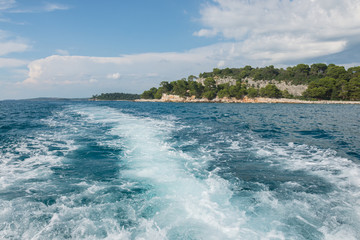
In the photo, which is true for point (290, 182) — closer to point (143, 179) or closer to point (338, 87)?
point (143, 179)

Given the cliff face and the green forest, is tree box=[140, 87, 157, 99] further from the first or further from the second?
the cliff face

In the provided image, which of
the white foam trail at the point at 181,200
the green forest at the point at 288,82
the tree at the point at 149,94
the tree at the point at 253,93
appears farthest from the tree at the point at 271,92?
the white foam trail at the point at 181,200

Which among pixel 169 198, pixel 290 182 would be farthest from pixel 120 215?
pixel 290 182

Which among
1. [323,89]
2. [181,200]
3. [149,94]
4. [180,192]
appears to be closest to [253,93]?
[323,89]

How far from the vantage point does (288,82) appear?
344 ft

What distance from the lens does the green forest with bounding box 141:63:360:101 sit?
8019 centimetres

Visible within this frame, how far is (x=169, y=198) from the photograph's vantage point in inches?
212

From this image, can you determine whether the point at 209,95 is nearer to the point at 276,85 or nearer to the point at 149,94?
the point at 276,85

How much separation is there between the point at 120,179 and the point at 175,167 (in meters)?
2.20

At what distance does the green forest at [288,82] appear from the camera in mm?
80188

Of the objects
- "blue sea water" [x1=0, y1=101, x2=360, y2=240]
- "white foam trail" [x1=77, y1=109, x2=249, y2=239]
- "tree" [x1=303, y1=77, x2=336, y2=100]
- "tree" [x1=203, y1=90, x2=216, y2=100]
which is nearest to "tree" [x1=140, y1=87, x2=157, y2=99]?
"tree" [x1=203, y1=90, x2=216, y2=100]

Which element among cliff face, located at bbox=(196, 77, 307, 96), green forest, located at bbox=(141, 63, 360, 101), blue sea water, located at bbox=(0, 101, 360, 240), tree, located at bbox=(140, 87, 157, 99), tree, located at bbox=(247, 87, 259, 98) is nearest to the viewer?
blue sea water, located at bbox=(0, 101, 360, 240)

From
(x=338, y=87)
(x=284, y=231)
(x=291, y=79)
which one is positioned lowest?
(x=284, y=231)

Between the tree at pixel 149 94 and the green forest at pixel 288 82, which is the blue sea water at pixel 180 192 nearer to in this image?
the green forest at pixel 288 82
